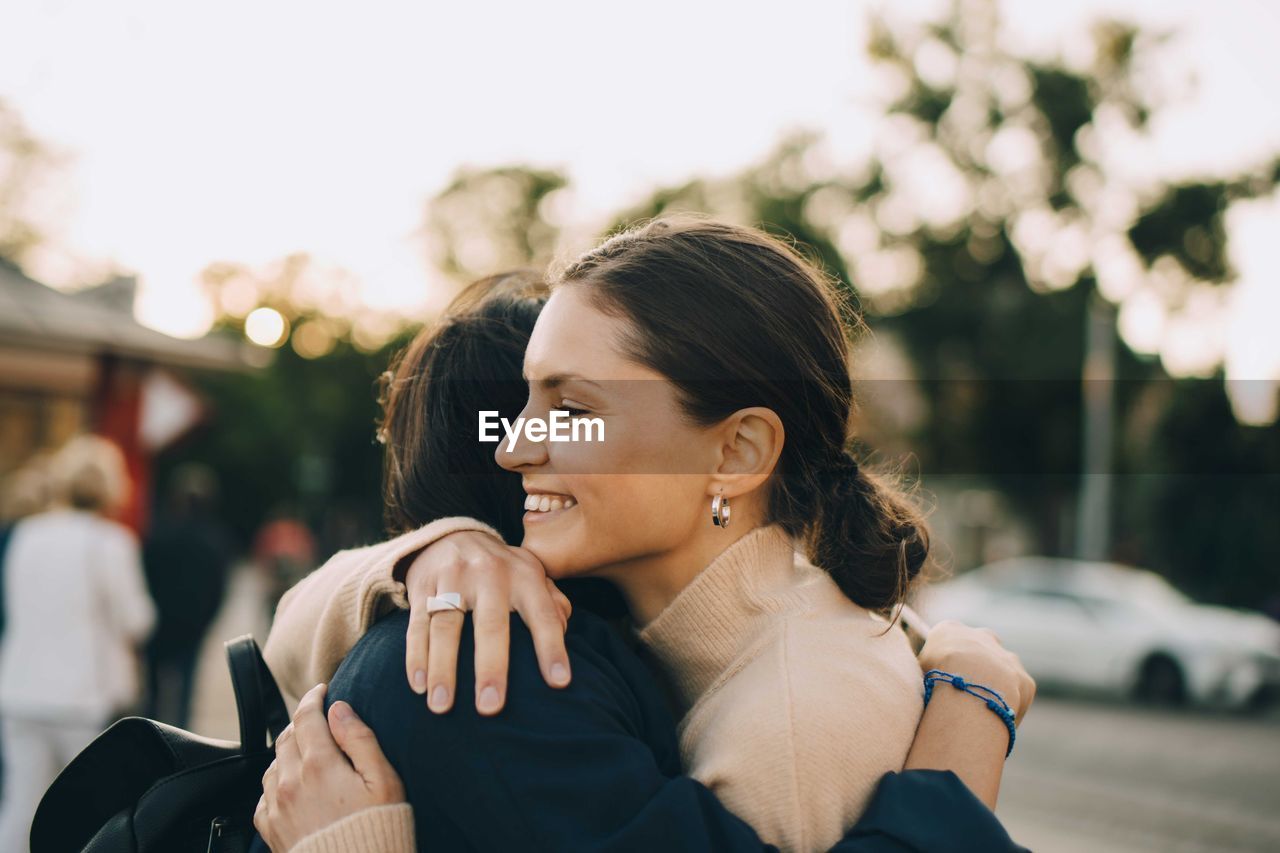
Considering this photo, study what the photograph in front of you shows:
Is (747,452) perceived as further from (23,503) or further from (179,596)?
(179,596)

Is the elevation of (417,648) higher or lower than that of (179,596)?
higher

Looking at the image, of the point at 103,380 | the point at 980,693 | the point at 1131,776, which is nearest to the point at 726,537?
the point at 980,693

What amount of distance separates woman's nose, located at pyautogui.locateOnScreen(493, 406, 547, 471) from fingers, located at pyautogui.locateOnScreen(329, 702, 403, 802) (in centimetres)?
48

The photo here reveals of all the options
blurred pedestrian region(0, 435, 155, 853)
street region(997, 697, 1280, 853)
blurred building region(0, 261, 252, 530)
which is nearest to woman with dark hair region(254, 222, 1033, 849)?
blurred pedestrian region(0, 435, 155, 853)

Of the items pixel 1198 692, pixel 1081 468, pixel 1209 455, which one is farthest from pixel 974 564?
pixel 1198 692

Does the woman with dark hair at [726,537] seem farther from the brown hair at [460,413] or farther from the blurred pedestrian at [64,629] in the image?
the blurred pedestrian at [64,629]

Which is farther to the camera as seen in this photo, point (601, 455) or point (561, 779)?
point (601, 455)

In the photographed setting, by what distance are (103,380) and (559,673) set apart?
8.79m

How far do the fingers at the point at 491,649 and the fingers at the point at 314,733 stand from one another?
24 centimetres

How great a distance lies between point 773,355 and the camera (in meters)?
1.94

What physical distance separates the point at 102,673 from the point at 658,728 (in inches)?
172

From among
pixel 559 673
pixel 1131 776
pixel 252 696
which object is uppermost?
pixel 559 673

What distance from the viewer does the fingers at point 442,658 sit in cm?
154

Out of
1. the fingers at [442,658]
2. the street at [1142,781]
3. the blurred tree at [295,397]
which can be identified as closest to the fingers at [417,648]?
the fingers at [442,658]
